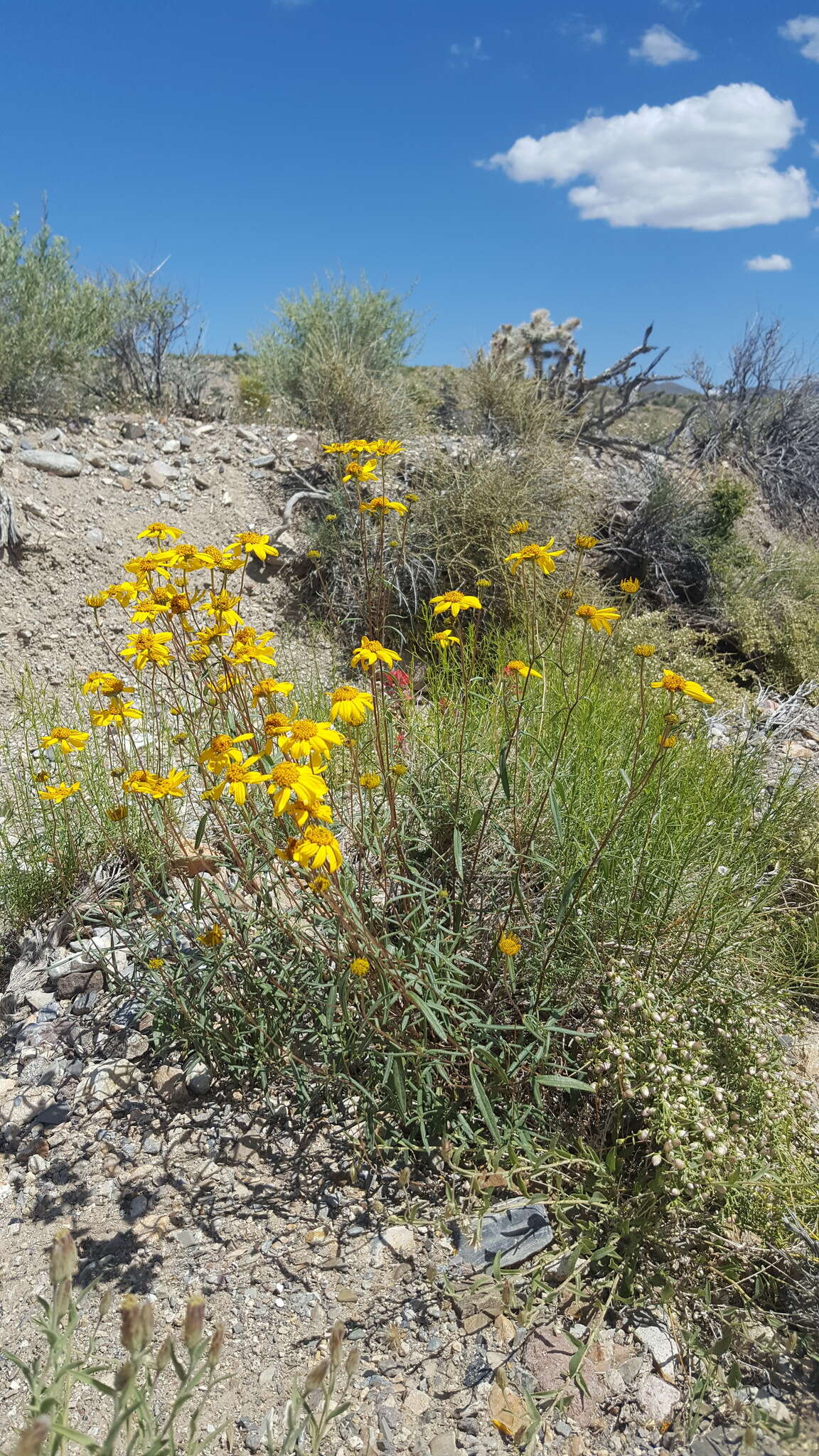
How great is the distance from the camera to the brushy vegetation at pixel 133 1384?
3.26 feet

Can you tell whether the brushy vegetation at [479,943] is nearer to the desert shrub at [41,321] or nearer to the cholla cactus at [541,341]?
the desert shrub at [41,321]

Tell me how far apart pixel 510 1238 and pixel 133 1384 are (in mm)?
1093

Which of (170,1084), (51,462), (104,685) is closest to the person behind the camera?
(104,685)

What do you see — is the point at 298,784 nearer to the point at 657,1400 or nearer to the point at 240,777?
the point at 240,777

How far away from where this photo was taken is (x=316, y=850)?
1.58m

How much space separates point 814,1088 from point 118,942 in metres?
2.20

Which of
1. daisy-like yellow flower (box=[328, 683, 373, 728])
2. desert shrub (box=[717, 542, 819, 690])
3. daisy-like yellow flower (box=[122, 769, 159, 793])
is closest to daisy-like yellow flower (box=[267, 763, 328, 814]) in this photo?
daisy-like yellow flower (box=[328, 683, 373, 728])

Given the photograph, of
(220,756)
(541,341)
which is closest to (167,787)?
(220,756)

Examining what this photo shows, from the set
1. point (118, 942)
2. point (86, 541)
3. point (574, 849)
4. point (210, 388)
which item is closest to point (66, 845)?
point (118, 942)

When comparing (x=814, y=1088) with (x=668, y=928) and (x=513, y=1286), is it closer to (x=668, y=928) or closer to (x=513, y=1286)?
(x=668, y=928)

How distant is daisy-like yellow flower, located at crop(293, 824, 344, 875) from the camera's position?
156 cm

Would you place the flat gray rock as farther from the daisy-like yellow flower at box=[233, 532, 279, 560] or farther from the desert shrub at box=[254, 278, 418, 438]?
the desert shrub at box=[254, 278, 418, 438]

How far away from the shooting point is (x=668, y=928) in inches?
97.2

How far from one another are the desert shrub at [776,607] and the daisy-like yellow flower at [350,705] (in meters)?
4.45
